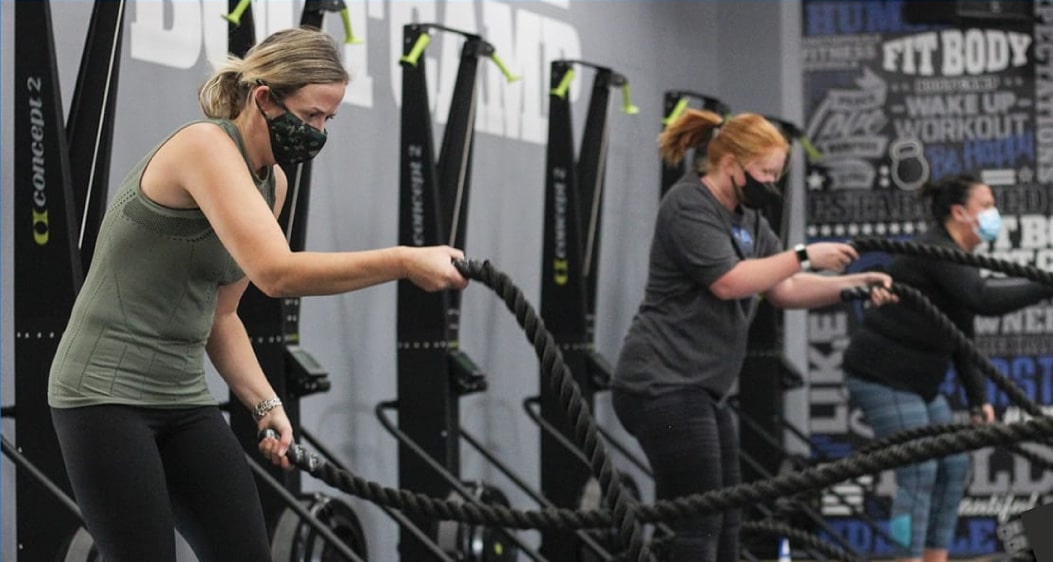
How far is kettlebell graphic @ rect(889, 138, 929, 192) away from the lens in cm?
844

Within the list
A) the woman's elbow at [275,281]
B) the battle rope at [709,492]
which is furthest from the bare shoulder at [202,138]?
the battle rope at [709,492]

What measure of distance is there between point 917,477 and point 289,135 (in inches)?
145

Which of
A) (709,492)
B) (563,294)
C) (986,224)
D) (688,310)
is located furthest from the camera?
(563,294)

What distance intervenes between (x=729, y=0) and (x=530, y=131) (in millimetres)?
2262

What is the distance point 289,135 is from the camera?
2.80 metres

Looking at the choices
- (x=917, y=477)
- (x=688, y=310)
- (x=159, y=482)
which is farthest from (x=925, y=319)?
(x=159, y=482)

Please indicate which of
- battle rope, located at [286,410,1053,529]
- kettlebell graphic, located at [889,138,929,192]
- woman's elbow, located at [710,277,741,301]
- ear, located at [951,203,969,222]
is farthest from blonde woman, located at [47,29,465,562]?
kettlebell graphic, located at [889,138,929,192]

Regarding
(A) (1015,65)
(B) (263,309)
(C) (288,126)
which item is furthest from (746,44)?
(C) (288,126)

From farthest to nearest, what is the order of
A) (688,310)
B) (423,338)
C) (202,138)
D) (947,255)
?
(423,338) → (947,255) → (688,310) → (202,138)

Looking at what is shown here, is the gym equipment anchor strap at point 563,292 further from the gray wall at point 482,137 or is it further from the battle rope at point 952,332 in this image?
the battle rope at point 952,332

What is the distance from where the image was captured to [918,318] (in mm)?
5926

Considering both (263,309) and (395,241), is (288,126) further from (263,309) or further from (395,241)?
(395,241)

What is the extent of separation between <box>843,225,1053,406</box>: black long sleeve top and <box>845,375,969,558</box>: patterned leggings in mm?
50

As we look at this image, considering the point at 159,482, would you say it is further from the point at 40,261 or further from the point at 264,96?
the point at 40,261
